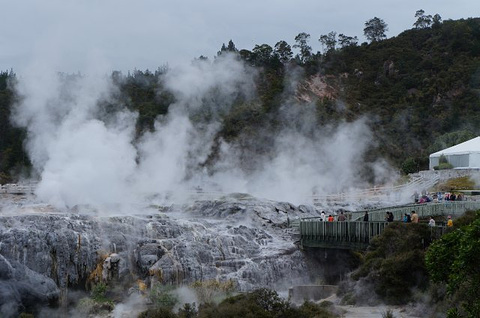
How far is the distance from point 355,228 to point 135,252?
7672mm

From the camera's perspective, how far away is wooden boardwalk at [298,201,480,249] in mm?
25578

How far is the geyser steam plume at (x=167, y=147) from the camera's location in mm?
35156

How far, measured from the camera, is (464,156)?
161 ft

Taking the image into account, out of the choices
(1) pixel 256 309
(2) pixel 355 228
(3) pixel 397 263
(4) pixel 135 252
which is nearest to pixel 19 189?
(4) pixel 135 252

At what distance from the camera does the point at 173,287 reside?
24.8m

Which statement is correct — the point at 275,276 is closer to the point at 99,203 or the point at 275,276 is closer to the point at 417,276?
the point at 417,276

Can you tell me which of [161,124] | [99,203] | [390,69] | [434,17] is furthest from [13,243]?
[434,17]

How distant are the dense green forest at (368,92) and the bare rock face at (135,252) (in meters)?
22.8

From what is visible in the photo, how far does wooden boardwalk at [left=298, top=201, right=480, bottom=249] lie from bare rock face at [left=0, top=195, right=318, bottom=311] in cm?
99

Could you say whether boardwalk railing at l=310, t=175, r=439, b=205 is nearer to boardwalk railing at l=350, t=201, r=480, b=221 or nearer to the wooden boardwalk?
boardwalk railing at l=350, t=201, r=480, b=221

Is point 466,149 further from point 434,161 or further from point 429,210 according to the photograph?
point 429,210

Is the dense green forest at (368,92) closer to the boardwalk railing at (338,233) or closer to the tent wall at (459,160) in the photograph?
the tent wall at (459,160)

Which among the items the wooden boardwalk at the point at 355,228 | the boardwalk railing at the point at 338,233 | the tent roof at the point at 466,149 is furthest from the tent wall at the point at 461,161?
the boardwalk railing at the point at 338,233

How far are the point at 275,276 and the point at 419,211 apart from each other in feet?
21.5
